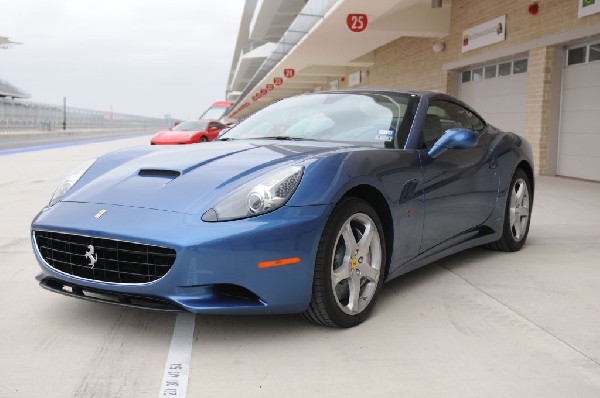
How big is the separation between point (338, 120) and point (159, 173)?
4.22 feet

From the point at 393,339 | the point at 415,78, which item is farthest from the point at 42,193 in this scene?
the point at 415,78

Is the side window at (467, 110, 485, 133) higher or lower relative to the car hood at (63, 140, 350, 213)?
higher

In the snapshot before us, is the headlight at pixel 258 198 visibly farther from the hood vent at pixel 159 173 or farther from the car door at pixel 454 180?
the car door at pixel 454 180

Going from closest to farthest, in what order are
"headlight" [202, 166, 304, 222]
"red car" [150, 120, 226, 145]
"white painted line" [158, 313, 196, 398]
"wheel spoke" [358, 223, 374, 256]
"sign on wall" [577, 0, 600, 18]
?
"white painted line" [158, 313, 196, 398], "headlight" [202, 166, 304, 222], "wheel spoke" [358, 223, 374, 256], "sign on wall" [577, 0, 600, 18], "red car" [150, 120, 226, 145]

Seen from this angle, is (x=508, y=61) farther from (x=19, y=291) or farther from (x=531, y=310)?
(x=19, y=291)

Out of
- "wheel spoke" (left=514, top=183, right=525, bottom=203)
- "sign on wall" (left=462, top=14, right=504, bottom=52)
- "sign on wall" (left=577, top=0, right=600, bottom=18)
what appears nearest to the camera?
"wheel spoke" (left=514, top=183, right=525, bottom=203)

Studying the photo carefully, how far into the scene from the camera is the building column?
12375 mm

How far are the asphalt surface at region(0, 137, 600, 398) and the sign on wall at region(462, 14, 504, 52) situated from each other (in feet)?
35.8

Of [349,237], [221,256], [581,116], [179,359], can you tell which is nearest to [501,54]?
[581,116]

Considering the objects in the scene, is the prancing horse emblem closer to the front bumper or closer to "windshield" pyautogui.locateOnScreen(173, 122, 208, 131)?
the front bumper

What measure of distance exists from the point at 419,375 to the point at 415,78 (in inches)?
753

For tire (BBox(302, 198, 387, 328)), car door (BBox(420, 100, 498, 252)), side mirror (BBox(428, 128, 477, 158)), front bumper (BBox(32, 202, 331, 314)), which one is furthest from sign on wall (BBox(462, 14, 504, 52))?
front bumper (BBox(32, 202, 331, 314))

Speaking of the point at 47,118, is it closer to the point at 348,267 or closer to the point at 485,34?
the point at 485,34

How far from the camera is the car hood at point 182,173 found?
3010 mm
